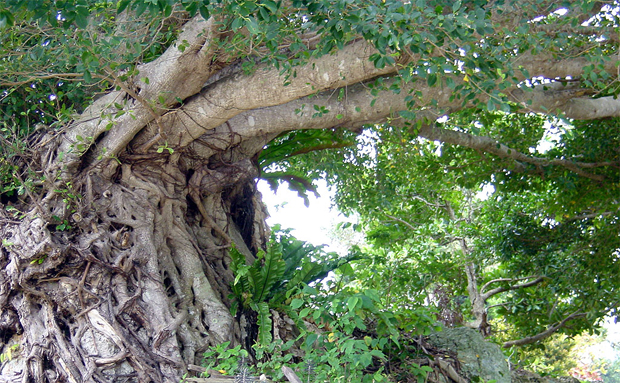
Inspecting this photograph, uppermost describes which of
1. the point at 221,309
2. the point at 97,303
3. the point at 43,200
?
the point at 43,200

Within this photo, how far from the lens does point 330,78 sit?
13.5ft

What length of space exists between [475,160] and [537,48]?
3.25m

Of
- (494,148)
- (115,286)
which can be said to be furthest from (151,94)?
(494,148)

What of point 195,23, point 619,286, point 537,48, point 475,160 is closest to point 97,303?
point 195,23

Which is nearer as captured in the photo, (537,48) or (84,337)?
(84,337)

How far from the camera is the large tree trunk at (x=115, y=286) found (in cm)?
369

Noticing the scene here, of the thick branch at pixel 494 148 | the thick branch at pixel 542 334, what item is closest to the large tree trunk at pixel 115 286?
the thick branch at pixel 494 148

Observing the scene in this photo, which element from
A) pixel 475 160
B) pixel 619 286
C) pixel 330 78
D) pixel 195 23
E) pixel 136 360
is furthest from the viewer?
pixel 475 160

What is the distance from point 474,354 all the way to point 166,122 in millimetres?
3104

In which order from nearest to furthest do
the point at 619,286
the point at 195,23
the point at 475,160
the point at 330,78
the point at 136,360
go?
the point at 136,360, the point at 195,23, the point at 330,78, the point at 619,286, the point at 475,160

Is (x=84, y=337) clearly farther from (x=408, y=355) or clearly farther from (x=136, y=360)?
(x=408, y=355)

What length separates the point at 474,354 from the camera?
15.0ft

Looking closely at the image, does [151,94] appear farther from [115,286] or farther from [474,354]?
[474,354]

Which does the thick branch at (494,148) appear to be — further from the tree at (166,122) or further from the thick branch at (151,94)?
the thick branch at (151,94)
